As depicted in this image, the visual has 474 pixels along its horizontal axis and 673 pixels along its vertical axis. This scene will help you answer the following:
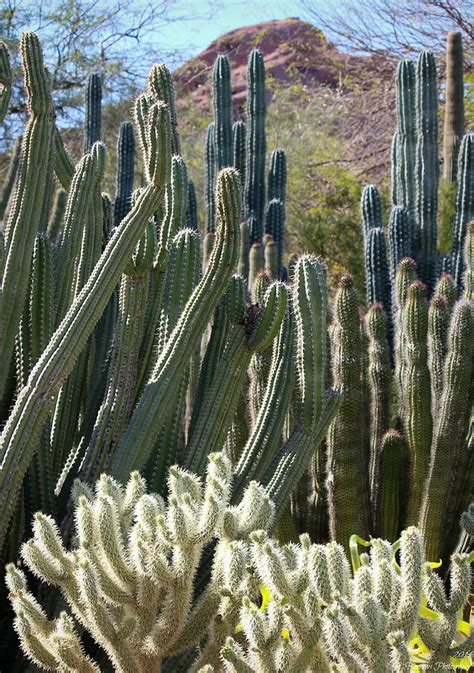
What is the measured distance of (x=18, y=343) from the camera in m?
3.15

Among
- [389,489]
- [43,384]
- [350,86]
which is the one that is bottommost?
[389,489]

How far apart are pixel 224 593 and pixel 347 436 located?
2324 millimetres

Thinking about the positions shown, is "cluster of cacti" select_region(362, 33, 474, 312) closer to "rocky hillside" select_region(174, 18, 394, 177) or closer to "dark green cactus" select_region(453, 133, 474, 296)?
"dark green cactus" select_region(453, 133, 474, 296)

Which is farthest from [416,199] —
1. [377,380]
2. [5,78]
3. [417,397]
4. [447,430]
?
[5,78]

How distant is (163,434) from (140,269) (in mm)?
570

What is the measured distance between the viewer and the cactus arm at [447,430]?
4.32 meters

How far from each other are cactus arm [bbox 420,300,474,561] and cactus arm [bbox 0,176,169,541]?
213 cm

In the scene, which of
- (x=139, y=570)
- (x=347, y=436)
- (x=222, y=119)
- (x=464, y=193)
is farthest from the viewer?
(x=222, y=119)

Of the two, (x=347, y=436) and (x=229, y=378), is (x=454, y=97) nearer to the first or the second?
(x=347, y=436)

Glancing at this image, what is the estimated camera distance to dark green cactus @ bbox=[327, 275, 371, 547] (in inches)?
169

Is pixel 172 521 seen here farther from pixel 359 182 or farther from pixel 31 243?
pixel 359 182

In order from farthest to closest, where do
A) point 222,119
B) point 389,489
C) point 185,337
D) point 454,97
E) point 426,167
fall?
point 454,97
point 222,119
point 426,167
point 389,489
point 185,337

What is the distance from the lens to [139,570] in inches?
80.8

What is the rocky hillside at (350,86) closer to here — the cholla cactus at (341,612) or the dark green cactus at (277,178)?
the dark green cactus at (277,178)
